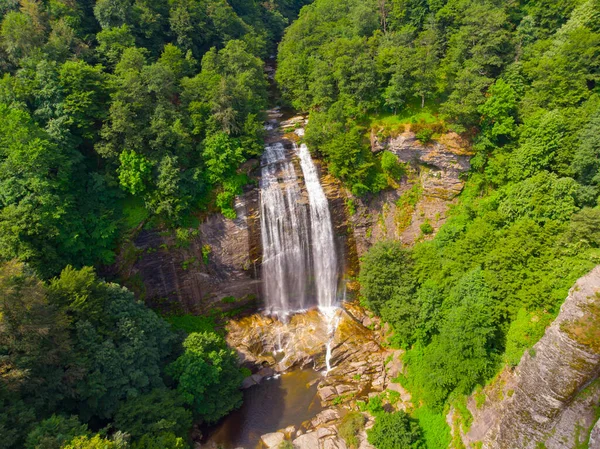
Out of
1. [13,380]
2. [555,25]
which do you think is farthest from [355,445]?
[555,25]

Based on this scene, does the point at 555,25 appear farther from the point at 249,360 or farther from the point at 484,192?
the point at 249,360

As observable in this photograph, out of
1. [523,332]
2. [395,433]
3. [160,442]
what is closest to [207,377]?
[160,442]

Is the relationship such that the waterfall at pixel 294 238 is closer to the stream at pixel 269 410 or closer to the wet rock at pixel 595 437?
the stream at pixel 269 410

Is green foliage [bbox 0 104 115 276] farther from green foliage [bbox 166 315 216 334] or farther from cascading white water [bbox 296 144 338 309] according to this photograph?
cascading white water [bbox 296 144 338 309]

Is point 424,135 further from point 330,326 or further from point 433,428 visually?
point 433,428

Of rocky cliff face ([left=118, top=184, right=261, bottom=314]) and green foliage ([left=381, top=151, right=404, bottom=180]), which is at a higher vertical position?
green foliage ([left=381, top=151, right=404, bottom=180])

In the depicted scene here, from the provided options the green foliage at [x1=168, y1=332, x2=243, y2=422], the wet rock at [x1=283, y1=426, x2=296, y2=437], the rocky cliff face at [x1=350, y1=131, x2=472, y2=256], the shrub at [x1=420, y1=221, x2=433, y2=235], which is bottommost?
the wet rock at [x1=283, y1=426, x2=296, y2=437]

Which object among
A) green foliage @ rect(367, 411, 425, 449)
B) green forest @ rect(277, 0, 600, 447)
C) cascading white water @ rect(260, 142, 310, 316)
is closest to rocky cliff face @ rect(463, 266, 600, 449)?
green forest @ rect(277, 0, 600, 447)

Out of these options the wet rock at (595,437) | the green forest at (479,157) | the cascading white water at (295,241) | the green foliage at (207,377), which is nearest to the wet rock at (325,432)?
the green foliage at (207,377)
